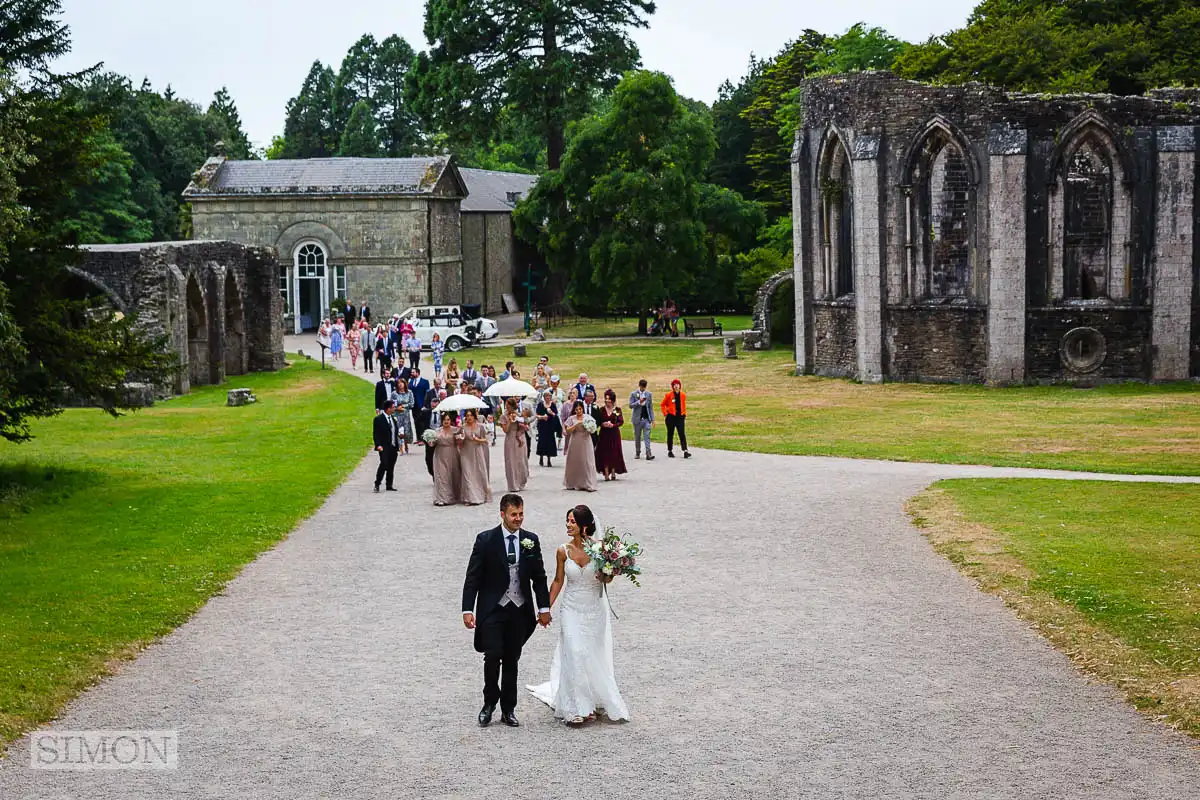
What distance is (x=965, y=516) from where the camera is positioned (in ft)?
65.5

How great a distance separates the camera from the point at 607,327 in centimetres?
6612

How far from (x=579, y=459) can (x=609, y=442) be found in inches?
50.7

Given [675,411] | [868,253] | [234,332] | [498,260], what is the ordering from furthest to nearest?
[498,260] < [234,332] < [868,253] < [675,411]

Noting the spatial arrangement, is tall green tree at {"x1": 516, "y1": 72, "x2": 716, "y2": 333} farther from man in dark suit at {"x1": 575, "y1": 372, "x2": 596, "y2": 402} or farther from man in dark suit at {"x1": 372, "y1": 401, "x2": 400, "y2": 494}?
man in dark suit at {"x1": 372, "y1": 401, "x2": 400, "y2": 494}

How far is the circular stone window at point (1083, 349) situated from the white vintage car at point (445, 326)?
945 inches

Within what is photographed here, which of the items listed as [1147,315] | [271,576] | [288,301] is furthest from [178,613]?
[288,301]

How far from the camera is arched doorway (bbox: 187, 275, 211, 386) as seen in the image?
43438 mm

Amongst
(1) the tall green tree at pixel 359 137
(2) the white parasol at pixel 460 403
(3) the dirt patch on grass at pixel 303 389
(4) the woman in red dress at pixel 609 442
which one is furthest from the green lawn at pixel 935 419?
(1) the tall green tree at pixel 359 137

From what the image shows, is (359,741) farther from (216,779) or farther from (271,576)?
(271,576)

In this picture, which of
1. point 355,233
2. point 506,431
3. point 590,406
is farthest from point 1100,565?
point 355,233

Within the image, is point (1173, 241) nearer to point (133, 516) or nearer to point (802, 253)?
point (802, 253)

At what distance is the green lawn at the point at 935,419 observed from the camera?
2652 centimetres

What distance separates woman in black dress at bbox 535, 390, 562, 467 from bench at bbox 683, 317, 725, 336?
3361cm

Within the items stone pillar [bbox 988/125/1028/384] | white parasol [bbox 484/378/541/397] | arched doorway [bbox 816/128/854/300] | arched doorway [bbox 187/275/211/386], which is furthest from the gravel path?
arched doorway [bbox 187/275/211/386]
